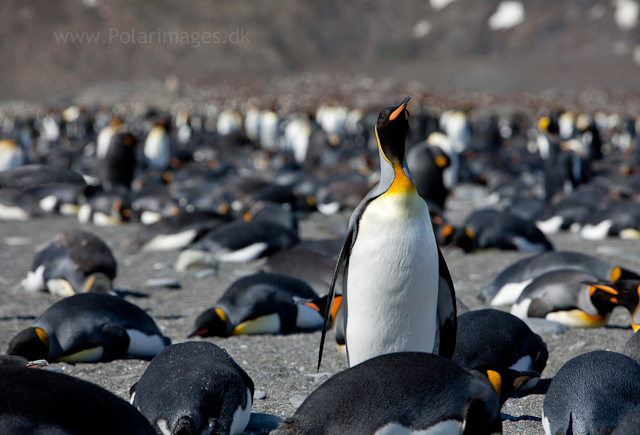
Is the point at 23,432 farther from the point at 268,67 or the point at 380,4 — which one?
the point at 380,4

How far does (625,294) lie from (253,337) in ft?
6.43

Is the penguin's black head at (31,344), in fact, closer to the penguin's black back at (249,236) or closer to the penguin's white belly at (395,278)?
the penguin's white belly at (395,278)

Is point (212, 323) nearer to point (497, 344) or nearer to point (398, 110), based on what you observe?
point (497, 344)

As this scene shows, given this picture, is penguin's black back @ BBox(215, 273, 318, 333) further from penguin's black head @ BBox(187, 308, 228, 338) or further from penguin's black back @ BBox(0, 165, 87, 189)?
penguin's black back @ BBox(0, 165, 87, 189)

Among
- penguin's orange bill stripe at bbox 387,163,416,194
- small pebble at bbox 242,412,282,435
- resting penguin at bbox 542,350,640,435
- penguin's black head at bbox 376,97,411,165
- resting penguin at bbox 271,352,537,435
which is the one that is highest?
penguin's black head at bbox 376,97,411,165

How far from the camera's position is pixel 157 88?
42.6 metres

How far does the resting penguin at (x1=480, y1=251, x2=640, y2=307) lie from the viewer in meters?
4.38

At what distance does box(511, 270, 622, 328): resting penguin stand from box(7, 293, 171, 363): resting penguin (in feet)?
7.13

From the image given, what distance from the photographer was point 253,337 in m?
3.75

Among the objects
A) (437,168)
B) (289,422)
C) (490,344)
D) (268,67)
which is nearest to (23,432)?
(289,422)

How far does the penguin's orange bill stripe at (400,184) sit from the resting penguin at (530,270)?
2.09 metres

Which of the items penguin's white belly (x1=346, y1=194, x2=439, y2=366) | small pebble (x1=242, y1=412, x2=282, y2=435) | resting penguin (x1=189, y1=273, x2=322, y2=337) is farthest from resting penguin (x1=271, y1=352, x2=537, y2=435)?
resting penguin (x1=189, y1=273, x2=322, y2=337)

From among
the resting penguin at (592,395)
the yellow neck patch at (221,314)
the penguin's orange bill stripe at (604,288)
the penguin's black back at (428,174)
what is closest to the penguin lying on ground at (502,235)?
the penguin's black back at (428,174)

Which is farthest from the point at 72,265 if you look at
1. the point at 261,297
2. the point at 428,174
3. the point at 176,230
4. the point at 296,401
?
the point at 428,174
